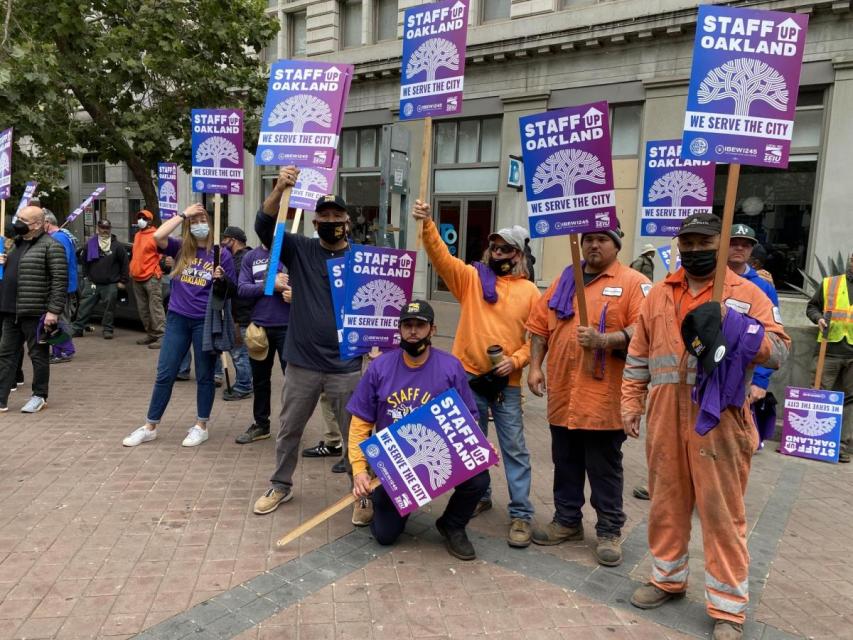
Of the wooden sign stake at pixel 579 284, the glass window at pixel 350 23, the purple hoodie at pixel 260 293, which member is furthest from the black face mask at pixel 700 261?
the glass window at pixel 350 23

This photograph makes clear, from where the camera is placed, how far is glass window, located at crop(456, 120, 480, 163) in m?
16.6

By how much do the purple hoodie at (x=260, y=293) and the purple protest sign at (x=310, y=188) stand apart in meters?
0.88

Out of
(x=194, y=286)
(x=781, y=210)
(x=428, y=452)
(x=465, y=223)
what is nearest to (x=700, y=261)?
(x=428, y=452)

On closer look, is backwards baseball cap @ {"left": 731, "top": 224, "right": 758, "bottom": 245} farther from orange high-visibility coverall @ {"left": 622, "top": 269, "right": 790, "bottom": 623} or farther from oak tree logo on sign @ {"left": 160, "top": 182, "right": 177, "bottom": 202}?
oak tree logo on sign @ {"left": 160, "top": 182, "right": 177, "bottom": 202}

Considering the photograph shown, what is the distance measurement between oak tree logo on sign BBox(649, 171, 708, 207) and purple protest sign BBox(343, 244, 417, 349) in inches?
101

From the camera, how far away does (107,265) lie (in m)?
11.3

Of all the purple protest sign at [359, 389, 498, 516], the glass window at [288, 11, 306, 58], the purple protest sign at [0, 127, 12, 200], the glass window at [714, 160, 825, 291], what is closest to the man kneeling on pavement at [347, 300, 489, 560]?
the purple protest sign at [359, 389, 498, 516]

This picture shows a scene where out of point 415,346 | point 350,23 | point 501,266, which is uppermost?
point 350,23

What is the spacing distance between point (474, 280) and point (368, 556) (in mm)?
1861

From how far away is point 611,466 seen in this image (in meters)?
3.92

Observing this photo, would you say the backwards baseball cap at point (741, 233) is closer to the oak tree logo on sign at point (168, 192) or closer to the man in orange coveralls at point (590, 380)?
the man in orange coveralls at point (590, 380)

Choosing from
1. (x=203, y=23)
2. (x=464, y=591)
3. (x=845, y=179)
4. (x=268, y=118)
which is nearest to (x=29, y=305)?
(x=268, y=118)

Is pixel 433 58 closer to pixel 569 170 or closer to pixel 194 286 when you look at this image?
pixel 569 170

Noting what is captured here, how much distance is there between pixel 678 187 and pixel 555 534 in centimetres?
316
